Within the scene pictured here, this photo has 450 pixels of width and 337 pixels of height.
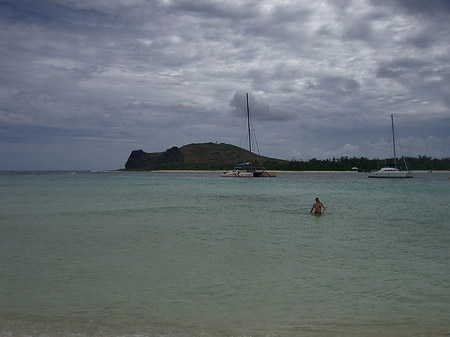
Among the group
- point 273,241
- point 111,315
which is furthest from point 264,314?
point 273,241

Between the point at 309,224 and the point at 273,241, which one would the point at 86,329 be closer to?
the point at 273,241

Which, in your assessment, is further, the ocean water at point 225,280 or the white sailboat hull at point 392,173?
the white sailboat hull at point 392,173

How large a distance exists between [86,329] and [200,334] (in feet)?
7.03

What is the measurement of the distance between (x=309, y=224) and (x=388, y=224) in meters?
4.52

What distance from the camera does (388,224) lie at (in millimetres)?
20359

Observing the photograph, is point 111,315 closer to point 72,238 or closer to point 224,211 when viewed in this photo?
point 72,238

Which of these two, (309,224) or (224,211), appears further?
(224,211)

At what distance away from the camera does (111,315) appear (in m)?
7.34

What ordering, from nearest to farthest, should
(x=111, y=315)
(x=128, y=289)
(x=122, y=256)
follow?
1. (x=111, y=315)
2. (x=128, y=289)
3. (x=122, y=256)

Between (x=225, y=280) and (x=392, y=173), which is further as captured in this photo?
(x=392, y=173)

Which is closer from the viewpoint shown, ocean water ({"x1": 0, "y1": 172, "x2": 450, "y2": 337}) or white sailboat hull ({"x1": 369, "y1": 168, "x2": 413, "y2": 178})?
ocean water ({"x1": 0, "y1": 172, "x2": 450, "y2": 337})

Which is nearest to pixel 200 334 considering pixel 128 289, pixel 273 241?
pixel 128 289

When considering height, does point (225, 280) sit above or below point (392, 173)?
below

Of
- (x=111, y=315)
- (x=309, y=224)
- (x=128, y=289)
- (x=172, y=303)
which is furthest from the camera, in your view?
(x=309, y=224)
